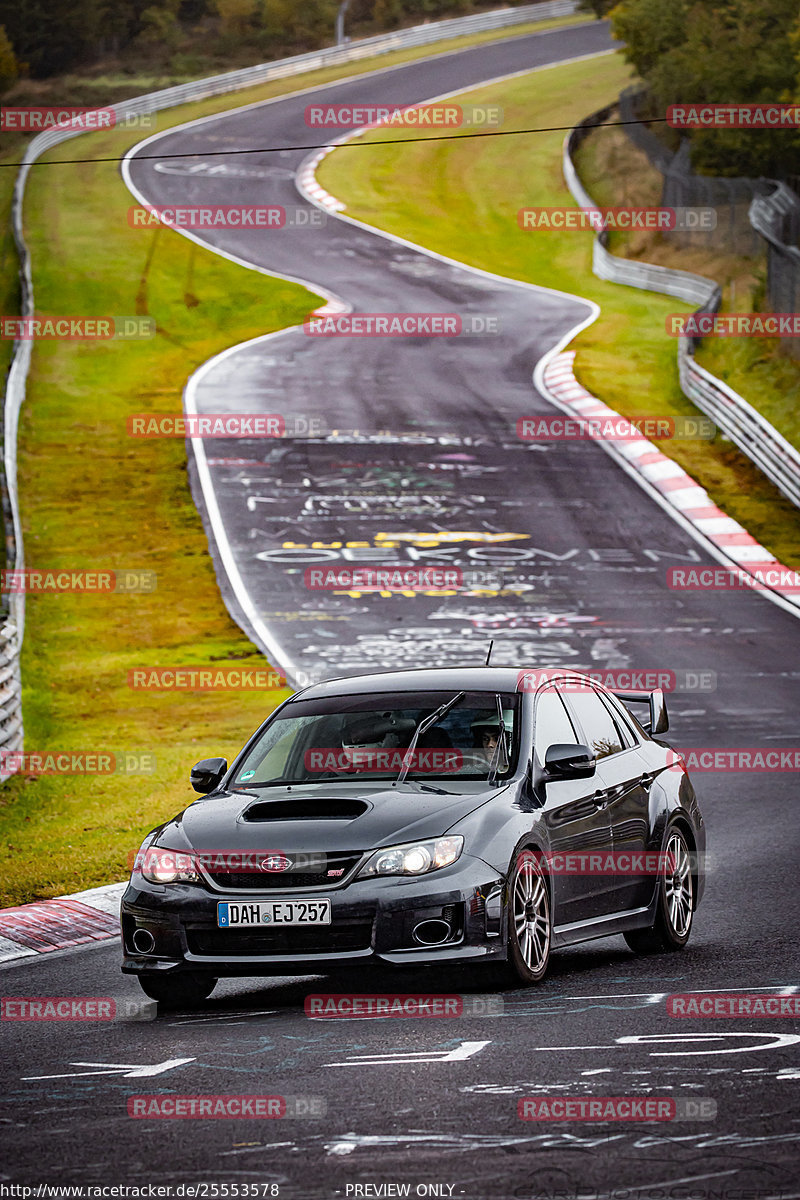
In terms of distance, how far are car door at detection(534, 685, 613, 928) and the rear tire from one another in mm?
1784

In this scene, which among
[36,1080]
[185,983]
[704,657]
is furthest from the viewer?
[704,657]

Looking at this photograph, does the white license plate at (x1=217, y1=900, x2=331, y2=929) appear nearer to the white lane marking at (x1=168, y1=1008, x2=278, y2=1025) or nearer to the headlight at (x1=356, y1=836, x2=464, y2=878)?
the headlight at (x1=356, y1=836, x2=464, y2=878)

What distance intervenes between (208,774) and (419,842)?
1664 millimetres

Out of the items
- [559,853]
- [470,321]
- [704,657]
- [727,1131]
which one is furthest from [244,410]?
[727,1131]

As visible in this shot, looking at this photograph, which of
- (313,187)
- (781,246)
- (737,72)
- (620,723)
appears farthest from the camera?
(313,187)

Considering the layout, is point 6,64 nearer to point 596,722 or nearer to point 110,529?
point 110,529

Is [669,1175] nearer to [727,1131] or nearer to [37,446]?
[727,1131]

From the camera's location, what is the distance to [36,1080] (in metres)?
6.82

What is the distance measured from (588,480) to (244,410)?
338 inches

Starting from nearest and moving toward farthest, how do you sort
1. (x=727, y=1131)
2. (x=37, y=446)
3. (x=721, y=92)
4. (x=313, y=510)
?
(x=727, y=1131) < (x=313, y=510) < (x=37, y=446) < (x=721, y=92)

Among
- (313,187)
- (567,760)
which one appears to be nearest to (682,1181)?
(567,760)

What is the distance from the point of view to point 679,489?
106 ft

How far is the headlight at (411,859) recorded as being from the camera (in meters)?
7.85

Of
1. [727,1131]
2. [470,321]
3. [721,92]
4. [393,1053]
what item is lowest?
[470,321]
